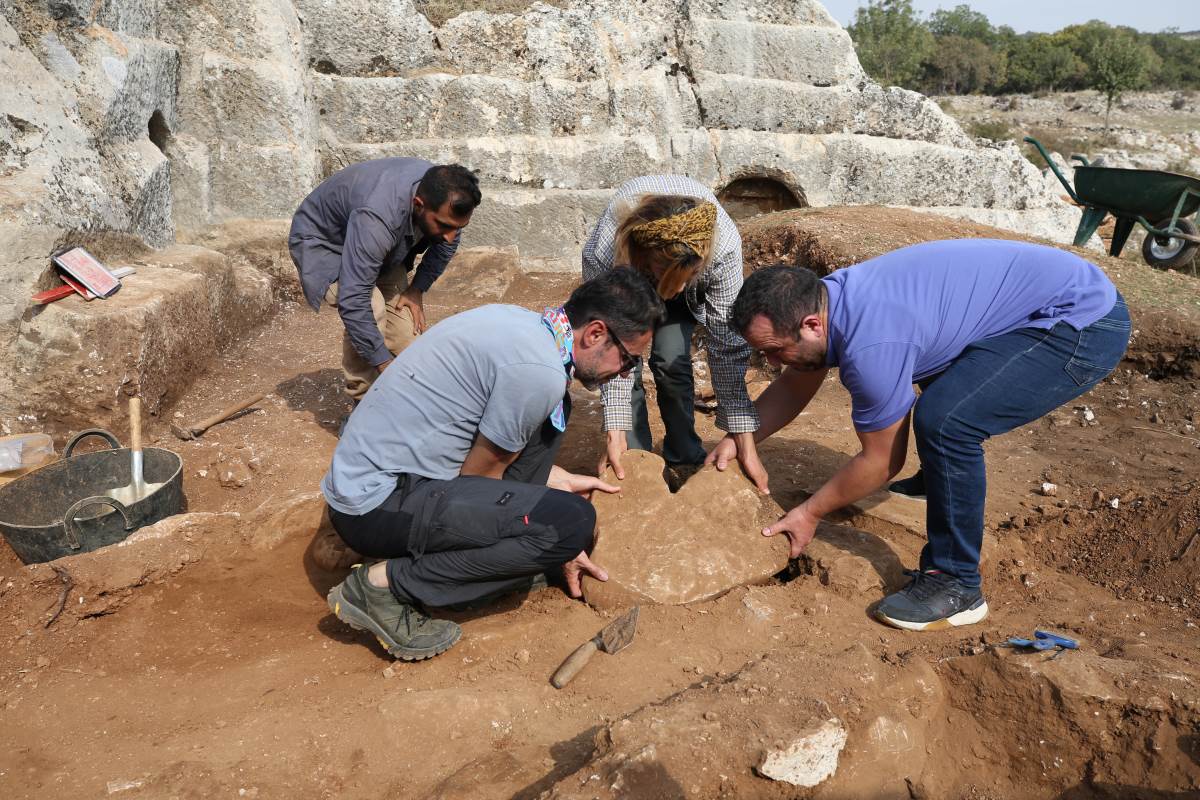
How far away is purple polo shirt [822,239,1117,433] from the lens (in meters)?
2.51

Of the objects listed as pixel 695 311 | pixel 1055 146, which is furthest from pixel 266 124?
pixel 1055 146

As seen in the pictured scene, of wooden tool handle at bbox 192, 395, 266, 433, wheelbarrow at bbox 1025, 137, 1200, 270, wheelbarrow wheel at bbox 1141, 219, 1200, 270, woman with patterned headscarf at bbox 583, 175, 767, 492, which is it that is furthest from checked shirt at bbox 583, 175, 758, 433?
wheelbarrow wheel at bbox 1141, 219, 1200, 270

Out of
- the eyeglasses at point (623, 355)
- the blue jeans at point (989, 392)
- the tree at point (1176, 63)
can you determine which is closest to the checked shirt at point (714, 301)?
the eyeglasses at point (623, 355)

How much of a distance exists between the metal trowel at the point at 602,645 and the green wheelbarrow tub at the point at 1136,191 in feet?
27.1

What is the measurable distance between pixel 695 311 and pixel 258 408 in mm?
2810

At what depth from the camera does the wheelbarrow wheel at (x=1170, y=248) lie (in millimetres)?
8602

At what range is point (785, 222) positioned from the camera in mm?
6891

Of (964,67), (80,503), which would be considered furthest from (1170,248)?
(964,67)

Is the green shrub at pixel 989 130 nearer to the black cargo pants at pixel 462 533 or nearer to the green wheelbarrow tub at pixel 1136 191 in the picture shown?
the green wheelbarrow tub at pixel 1136 191

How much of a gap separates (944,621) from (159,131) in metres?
6.30

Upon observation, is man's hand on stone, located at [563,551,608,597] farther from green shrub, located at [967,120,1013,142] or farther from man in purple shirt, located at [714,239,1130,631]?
green shrub, located at [967,120,1013,142]

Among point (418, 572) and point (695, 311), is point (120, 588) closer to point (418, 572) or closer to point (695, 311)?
point (418, 572)

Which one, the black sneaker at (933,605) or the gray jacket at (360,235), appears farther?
the gray jacket at (360,235)

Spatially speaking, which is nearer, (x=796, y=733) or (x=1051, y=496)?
(x=796, y=733)
